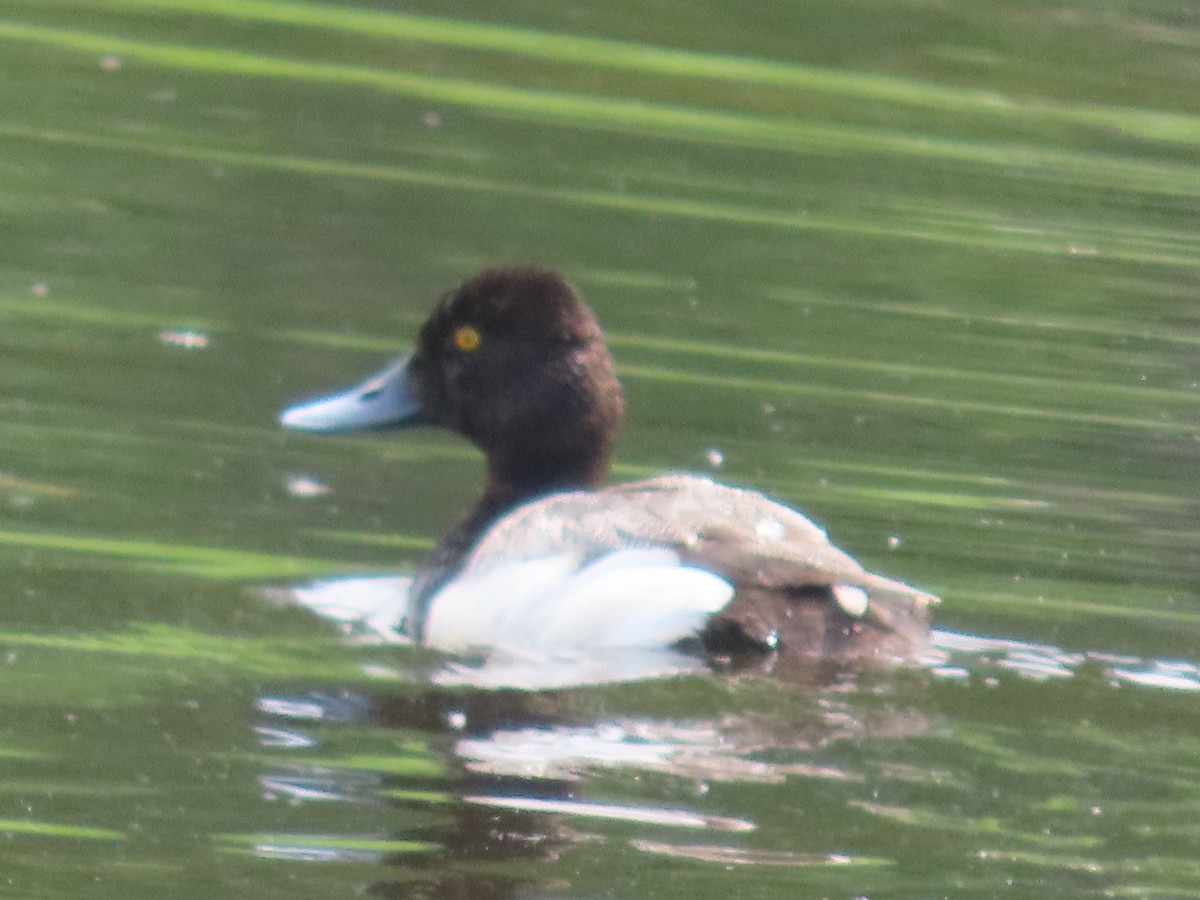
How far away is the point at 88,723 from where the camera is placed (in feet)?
22.0

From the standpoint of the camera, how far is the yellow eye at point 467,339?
9000mm

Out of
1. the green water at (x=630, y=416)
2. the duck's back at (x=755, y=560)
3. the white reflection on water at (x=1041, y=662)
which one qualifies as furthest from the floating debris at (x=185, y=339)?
the white reflection on water at (x=1041, y=662)

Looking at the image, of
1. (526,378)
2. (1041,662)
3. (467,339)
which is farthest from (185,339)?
(1041,662)

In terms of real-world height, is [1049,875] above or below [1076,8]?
below

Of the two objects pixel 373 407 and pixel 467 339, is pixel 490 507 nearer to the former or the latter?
pixel 467 339

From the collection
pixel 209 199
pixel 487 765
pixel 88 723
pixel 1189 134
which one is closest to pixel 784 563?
pixel 487 765

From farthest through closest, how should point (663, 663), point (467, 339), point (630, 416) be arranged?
point (630, 416), point (467, 339), point (663, 663)

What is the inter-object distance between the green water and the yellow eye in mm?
565

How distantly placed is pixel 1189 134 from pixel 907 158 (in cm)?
199

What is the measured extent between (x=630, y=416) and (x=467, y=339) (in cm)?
125

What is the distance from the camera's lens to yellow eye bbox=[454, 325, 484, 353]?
9.00 m

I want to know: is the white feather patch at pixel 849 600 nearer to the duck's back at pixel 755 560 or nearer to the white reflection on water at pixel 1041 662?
the duck's back at pixel 755 560

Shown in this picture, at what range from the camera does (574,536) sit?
25.9 ft

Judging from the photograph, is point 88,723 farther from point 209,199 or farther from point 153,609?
point 209,199
